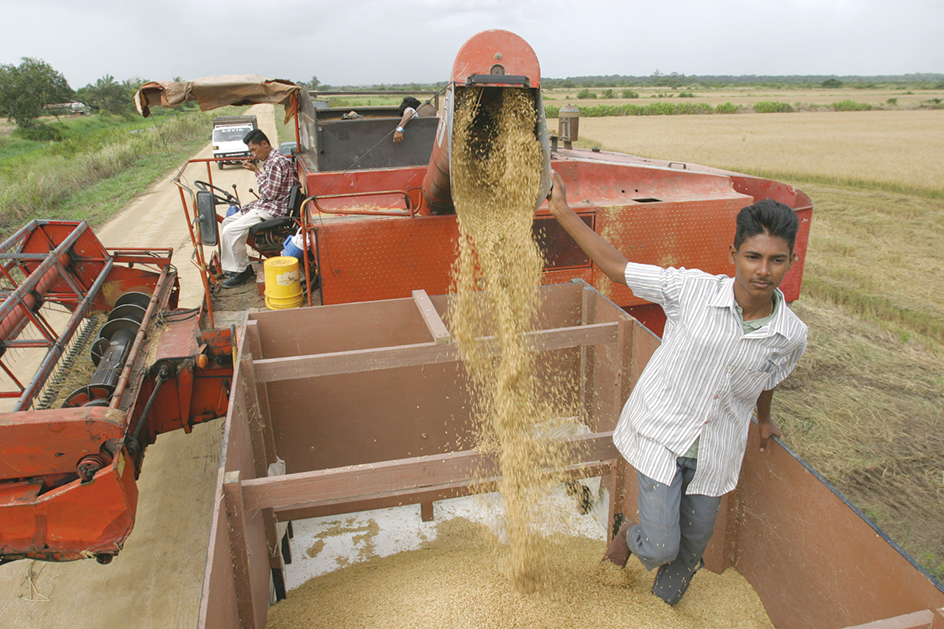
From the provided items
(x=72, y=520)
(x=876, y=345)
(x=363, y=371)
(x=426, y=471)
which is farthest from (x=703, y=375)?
(x=876, y=345)

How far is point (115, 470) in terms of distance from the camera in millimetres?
2738

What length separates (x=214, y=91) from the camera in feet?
14.7

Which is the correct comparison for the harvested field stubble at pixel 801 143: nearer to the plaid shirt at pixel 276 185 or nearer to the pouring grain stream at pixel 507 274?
the pouring grain stream at pixel 507 274

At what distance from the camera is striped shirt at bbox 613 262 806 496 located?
218 centimetres

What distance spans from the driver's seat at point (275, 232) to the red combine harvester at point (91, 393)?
2.48 feet

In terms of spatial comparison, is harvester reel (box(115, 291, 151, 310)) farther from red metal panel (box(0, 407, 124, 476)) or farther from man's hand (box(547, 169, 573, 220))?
man's hand (box(547, 169, 573, 220))

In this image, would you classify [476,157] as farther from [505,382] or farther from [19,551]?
[19,551]

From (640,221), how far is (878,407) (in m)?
2.58

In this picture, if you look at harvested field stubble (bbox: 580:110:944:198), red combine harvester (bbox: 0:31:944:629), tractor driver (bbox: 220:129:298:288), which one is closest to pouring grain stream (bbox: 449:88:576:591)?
red combine harvester (bbox: 0:31:944:629)

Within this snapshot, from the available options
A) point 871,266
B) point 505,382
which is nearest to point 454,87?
point 505,382

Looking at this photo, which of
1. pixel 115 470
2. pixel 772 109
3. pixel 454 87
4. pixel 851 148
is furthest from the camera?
pixel 772 109

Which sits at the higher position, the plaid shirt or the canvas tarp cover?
the canvas tarp cover

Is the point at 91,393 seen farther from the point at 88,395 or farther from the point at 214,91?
the point at 214,91

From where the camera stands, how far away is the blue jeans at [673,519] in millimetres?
2396
